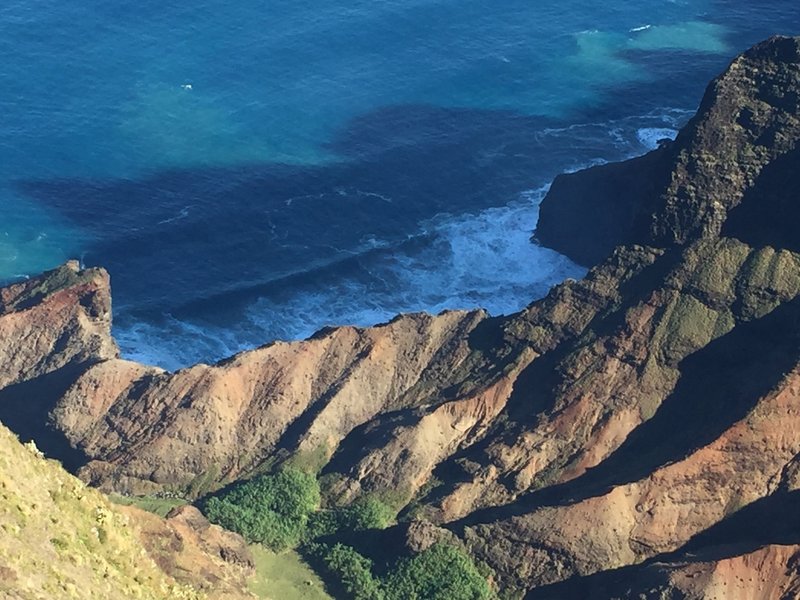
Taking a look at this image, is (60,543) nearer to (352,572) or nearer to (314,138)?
(352,572)

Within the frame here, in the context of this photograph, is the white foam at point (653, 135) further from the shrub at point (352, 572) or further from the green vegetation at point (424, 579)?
the shrub at point (352, 572)

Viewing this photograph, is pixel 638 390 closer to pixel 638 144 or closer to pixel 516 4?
pixel 638 144

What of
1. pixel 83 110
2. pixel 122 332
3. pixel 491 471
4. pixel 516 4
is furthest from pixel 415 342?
pixel 516 4

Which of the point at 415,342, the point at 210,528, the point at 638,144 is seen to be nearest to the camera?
the point at 210,528

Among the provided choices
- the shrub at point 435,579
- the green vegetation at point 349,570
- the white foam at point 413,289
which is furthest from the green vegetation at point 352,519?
the white foam at point 413,289

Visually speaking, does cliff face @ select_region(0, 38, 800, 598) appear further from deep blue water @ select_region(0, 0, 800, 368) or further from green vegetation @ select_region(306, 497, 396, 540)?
deep blue water @ select_region(0, 0, 800, 368)

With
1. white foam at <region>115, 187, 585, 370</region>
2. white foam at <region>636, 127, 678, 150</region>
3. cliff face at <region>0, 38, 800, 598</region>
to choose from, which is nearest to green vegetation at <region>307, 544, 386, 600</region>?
cliff face at <region>0, 38, 800, 598</region>
